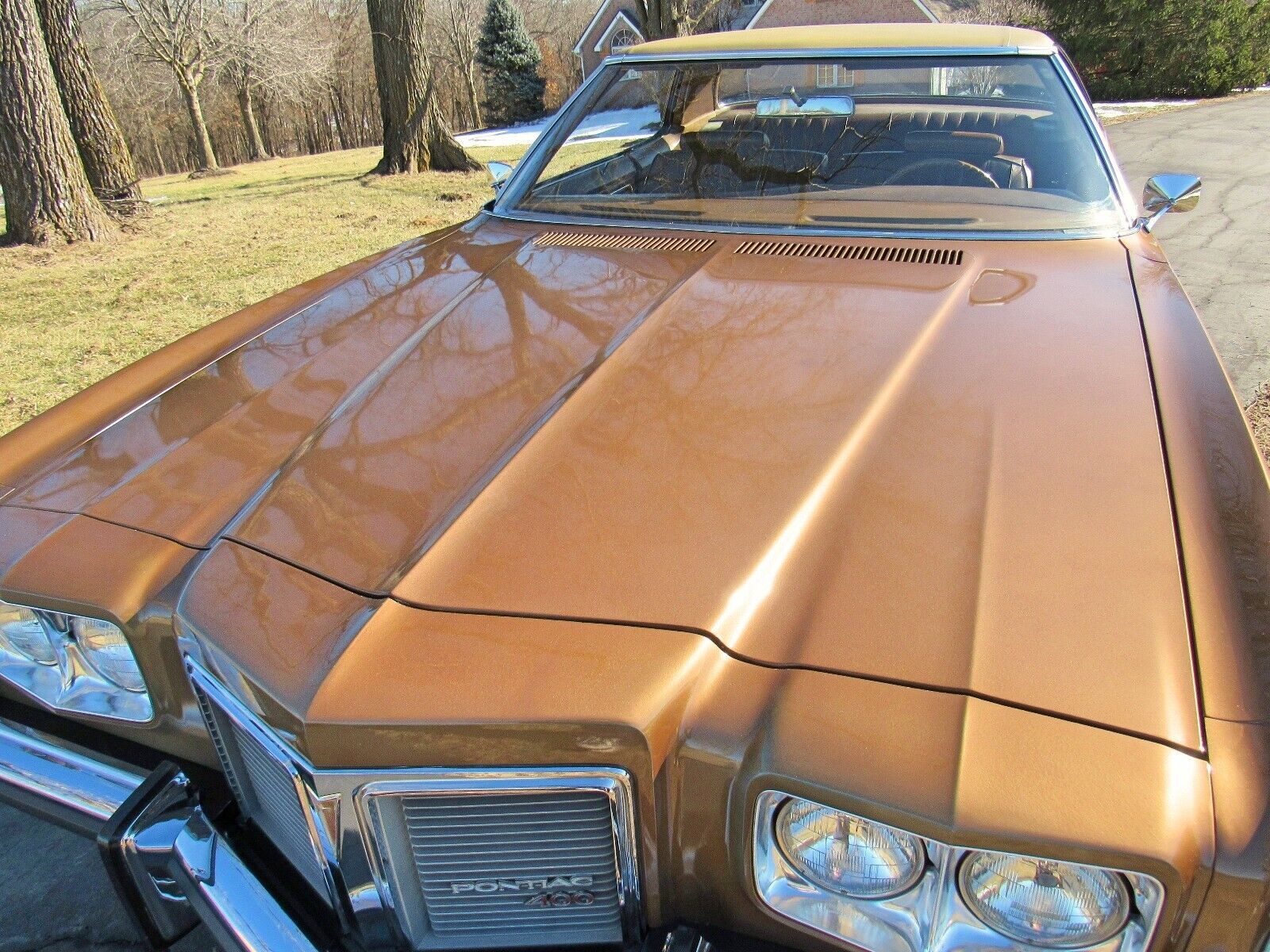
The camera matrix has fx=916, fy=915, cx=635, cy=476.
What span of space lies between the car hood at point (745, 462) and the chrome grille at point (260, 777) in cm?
23

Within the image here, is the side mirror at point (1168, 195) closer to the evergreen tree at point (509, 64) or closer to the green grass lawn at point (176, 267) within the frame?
Answer: the green grass lawn at point (176, 267)

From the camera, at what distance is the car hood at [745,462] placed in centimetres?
118

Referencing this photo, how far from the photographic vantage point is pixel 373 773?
1118mm

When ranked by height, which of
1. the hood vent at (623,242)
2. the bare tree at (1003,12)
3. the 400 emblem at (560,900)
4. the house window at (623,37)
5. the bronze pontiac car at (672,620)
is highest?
the house window at (623,37)

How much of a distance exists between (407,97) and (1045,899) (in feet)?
36.1

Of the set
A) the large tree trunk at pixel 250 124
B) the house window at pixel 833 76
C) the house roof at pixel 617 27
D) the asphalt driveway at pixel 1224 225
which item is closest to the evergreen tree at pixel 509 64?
the house roof at pixel 617 27

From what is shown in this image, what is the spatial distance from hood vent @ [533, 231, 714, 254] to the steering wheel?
62 cm

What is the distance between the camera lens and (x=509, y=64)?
3022cm

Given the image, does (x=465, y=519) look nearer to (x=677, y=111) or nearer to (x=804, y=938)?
(x=804, y=938)

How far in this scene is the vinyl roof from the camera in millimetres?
2658

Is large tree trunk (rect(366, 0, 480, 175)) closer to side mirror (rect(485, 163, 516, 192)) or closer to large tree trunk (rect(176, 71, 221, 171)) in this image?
side mirror (rect(485, 163, 516, 192))

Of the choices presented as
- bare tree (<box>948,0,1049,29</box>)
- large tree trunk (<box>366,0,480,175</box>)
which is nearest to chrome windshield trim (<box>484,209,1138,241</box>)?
large tree trunk (<box>366,0,480,175</box>)

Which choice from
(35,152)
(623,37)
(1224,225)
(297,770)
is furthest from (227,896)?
(623,37)

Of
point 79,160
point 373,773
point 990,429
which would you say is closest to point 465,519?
point 373,773
